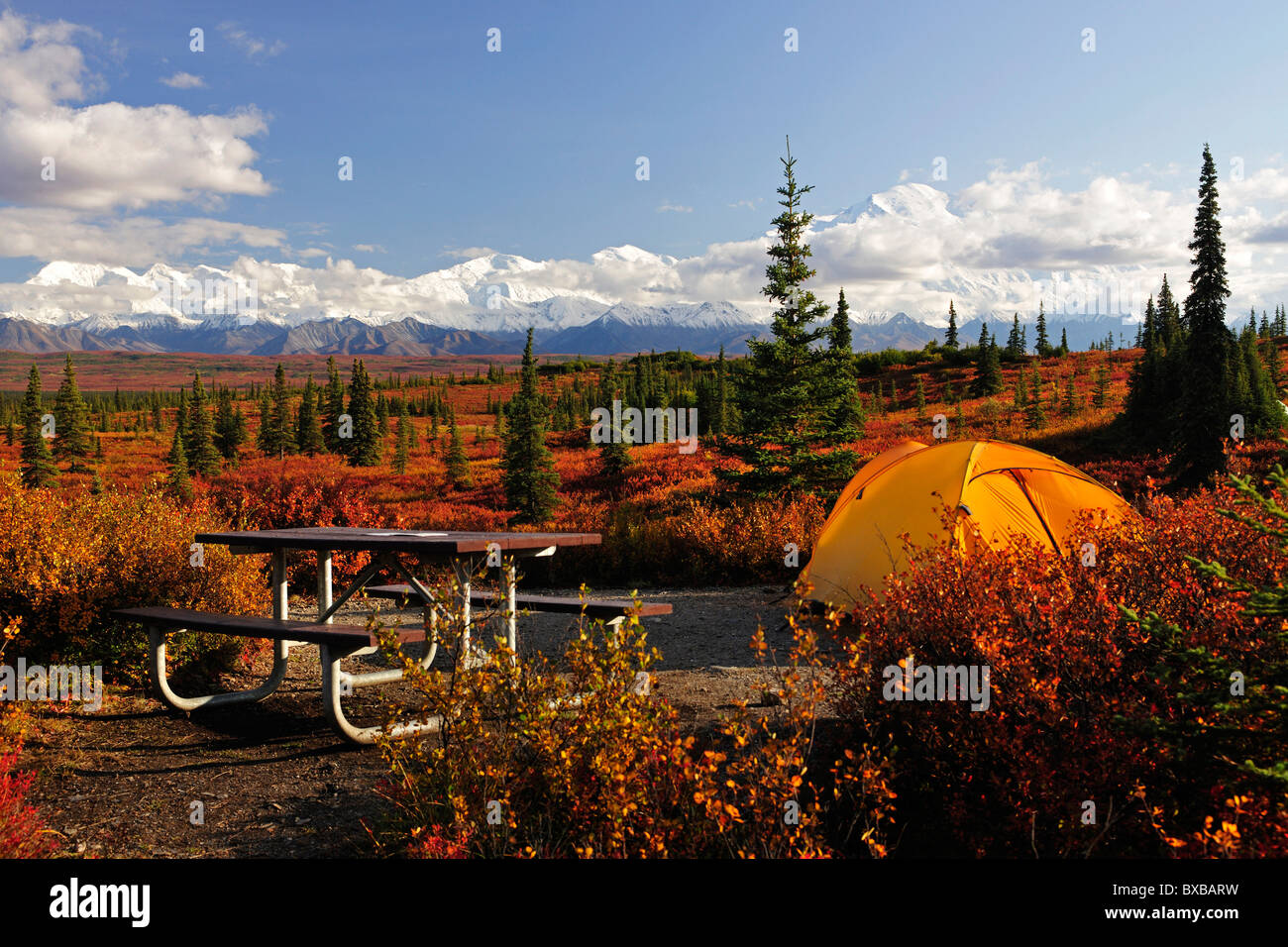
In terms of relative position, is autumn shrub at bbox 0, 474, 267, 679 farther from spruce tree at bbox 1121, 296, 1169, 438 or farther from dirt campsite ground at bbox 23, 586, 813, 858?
spruce tree at bbox 1121, 296, 1169, 438

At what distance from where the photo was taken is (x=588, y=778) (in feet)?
11.4

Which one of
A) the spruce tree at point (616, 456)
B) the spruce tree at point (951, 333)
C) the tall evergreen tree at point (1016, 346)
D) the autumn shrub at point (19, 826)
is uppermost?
the spruce tree at point (951, 333)

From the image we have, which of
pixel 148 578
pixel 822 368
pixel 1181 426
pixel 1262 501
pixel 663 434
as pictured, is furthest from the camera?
pixel 663 434

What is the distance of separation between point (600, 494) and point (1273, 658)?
888 inches

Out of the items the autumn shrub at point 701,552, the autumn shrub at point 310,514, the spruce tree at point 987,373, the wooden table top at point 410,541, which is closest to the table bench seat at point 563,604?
the wooden table top at point 410,541

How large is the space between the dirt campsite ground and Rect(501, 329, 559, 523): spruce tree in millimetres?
13234

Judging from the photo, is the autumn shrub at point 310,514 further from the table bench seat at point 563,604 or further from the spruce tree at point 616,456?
the spruce tree at point 616,456

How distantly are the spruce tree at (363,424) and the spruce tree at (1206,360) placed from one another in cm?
3506

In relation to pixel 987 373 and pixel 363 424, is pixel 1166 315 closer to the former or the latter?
pixel 987 373

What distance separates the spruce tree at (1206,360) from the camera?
24.4m

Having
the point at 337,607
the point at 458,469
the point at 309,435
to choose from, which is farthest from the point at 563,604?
the point at 309,435
